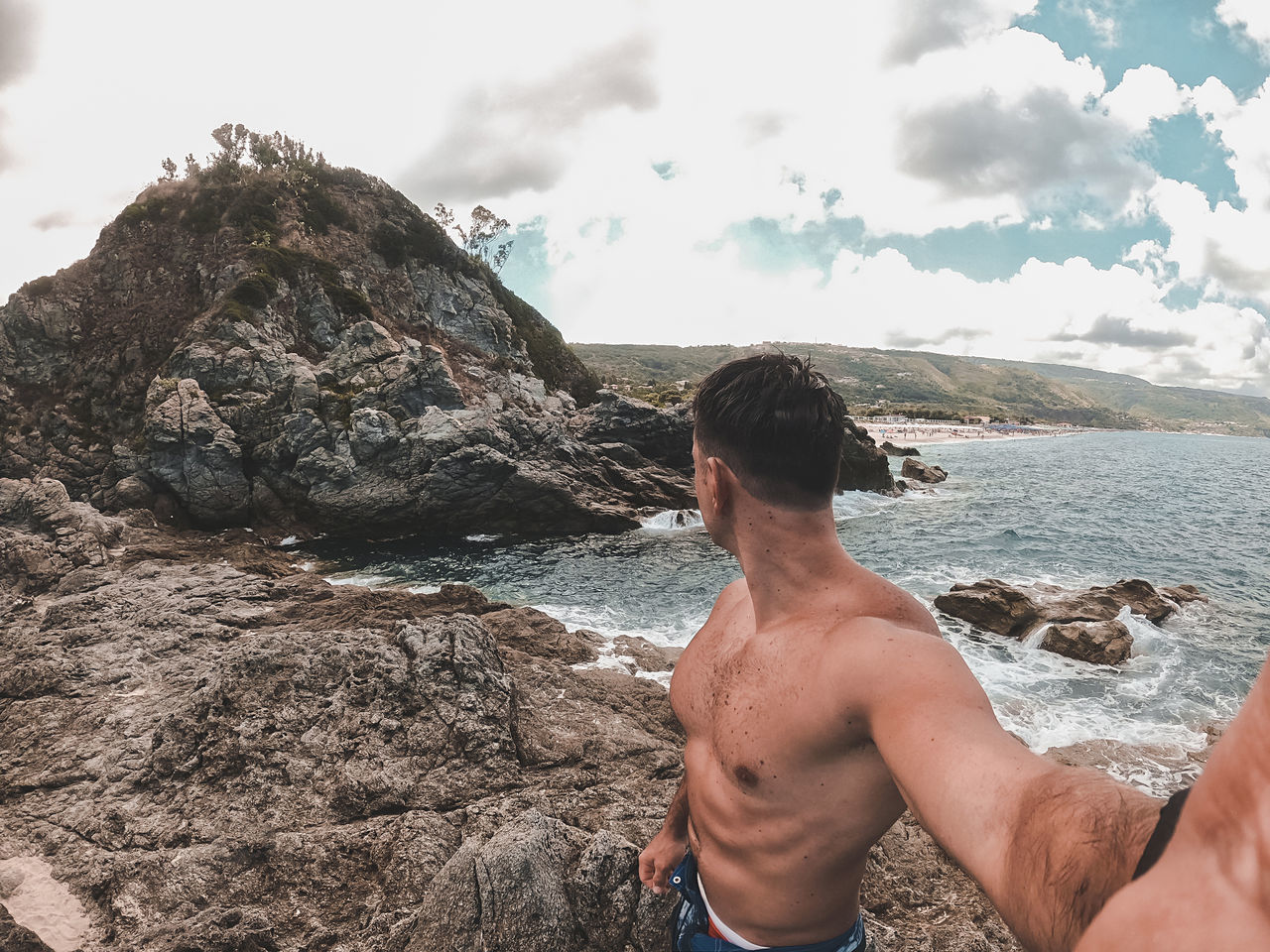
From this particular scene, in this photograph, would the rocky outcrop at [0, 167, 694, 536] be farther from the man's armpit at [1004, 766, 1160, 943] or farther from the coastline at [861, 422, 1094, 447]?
the coastline at [861, 422, 1094, 447]

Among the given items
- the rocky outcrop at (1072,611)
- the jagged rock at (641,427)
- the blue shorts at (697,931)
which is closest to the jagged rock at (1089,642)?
the rocky outcrop at (1072,611)

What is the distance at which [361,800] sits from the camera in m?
5.26

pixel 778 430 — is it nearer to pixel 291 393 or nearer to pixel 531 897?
pixel 531 897

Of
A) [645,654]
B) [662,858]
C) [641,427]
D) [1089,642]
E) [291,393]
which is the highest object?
[291,393]

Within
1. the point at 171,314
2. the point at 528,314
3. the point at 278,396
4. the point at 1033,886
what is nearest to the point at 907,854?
the point at 1033,886

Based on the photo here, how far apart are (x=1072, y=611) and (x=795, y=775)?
62.3 feet

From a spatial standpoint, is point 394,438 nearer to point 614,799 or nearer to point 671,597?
point 671,597

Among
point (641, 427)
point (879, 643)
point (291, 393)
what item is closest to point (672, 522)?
point (641, 427)

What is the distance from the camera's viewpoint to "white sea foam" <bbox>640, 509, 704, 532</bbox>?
30.5m

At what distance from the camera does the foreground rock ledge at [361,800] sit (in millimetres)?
3865

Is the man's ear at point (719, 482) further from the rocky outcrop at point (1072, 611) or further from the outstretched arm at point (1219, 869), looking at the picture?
the rocky outcrop at point (1072, 611)

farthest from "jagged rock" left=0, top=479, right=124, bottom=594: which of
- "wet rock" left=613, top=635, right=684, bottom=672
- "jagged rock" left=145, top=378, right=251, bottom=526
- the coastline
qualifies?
the coastline

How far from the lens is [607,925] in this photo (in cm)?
374

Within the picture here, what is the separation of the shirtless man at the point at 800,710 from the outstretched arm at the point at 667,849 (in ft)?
0.90
